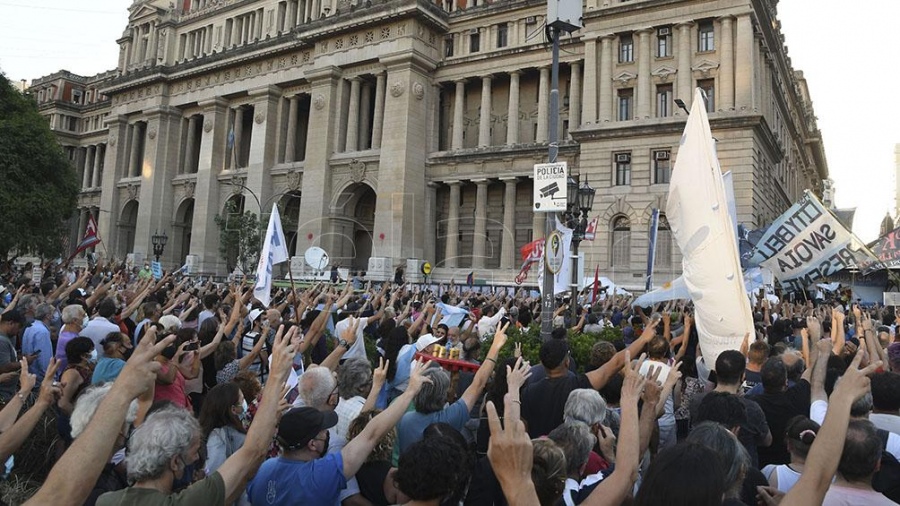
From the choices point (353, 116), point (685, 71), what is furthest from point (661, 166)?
point (353, 116)

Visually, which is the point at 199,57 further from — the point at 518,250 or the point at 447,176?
the point at 518,250

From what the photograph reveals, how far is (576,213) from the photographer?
1628 centimetres

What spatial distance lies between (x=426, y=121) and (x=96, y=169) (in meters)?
47.8

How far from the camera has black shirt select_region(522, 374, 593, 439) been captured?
17.9 feet

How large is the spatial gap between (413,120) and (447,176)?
4489mm

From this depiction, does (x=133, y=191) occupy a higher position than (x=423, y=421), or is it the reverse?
(x=133, y=191)

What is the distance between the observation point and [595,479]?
3914 millimetres

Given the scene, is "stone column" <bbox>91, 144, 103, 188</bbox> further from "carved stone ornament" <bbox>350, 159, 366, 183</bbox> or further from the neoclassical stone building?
"carved stone ornament" <bbox>350, 159, 366, 183</bbox>

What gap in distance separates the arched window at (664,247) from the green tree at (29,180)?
3884 centimetres

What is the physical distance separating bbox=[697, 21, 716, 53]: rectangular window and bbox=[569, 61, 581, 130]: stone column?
799 centimetres

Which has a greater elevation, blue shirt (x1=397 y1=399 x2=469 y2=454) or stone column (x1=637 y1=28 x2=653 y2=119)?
stone column (x1=637 y1=28 x2=653 y2=119)

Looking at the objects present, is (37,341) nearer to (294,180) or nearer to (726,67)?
(726,67)

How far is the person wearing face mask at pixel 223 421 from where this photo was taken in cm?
455

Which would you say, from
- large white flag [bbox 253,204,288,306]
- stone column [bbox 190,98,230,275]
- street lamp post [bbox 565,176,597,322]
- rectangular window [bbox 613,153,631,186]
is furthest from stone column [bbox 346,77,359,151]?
large white flag [bbox 253,204,288,306]
